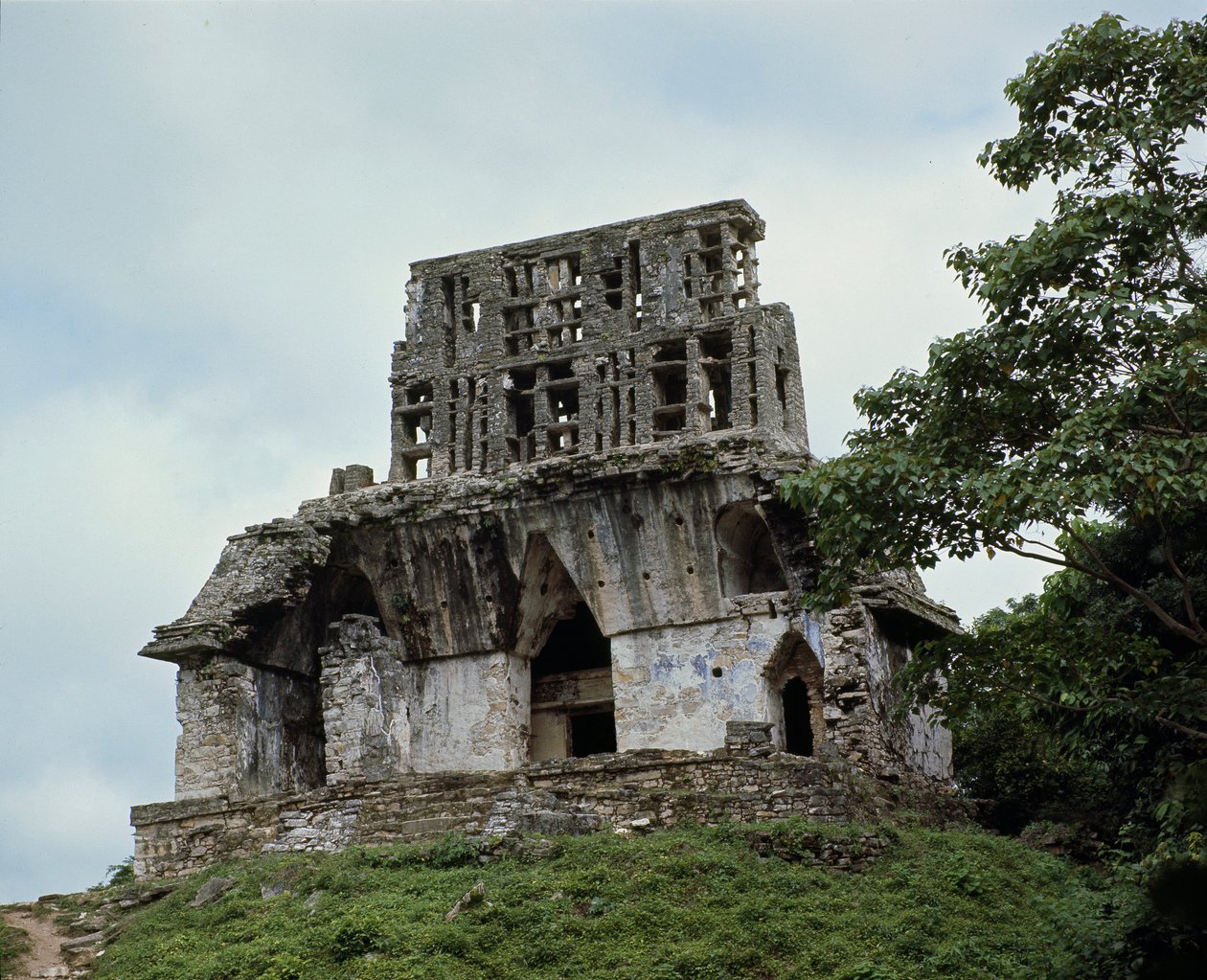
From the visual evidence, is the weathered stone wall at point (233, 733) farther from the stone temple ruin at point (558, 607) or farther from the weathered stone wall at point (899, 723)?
the weathered stone wall at point (899, 723)

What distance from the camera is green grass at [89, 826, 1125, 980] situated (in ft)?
45.6

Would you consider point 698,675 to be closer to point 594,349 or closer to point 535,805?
point 535,805

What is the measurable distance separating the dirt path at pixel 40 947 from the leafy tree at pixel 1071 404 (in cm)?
940

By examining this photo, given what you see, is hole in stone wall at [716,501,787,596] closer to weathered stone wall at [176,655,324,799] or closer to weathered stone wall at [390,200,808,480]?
weathered stone wall at [390,200,808,480]

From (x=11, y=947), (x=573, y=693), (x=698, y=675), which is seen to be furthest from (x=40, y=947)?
(x=573, y=693)

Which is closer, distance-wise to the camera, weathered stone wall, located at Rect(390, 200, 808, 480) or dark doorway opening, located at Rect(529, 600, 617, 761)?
dark doorway opening, located at Rect(529, 600, 617, 761)

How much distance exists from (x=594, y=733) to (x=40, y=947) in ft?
38.8

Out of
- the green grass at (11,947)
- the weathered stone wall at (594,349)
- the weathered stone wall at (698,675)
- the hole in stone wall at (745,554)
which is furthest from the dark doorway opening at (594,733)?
the green grass at (11,947)

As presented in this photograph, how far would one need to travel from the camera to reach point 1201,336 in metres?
13.4

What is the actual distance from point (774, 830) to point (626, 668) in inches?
308

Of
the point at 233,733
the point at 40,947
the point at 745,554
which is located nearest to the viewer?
the point at 40,947

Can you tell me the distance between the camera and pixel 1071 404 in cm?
1390

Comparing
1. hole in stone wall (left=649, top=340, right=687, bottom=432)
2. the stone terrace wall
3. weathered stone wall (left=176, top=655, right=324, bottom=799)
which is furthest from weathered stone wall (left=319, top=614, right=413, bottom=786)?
hole in stone wall (left=649, top=340, right=687, bottom=432)

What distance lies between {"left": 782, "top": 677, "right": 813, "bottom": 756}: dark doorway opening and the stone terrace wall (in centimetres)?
354
